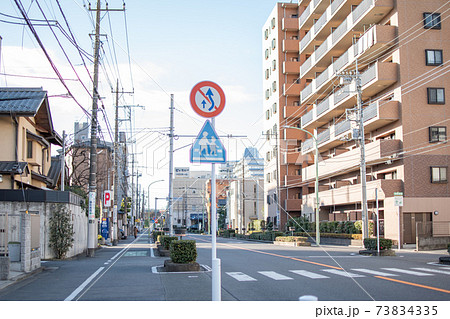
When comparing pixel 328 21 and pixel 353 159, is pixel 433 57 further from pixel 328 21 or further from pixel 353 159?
pixel 328 21

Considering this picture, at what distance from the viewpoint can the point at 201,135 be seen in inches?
339

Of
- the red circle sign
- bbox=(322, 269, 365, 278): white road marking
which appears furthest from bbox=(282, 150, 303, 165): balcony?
the red circle sign

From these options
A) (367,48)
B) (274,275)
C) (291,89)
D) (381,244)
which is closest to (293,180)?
(291,89)

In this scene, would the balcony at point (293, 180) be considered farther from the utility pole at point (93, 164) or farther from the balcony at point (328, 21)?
the utility pole at point (93, 164)

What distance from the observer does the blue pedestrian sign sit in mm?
8508

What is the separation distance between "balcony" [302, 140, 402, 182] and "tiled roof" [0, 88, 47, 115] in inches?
942

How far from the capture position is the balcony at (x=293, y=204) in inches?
2360

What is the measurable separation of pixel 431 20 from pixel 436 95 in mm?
5785

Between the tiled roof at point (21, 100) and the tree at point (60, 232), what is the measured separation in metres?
5.48

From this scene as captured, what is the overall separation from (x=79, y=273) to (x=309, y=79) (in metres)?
50.3

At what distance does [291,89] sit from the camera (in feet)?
199

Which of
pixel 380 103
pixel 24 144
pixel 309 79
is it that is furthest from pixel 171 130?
pixel 309 79

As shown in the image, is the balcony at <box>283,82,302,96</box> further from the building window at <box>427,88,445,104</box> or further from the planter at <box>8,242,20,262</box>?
the planter at <box>8,242,20,262</box>
